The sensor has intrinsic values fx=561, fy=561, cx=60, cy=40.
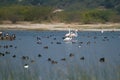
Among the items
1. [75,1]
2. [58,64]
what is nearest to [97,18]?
[75,1]

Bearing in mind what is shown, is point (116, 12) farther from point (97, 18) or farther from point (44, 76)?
point (44, 76)

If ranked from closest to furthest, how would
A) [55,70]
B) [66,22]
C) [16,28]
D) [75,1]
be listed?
[55,70] < [16,28] < [66,22] < [75,1]

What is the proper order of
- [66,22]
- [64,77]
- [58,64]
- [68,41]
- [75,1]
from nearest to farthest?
1. [64,77]
2. [58,64]
3. [68,41]
4. [66,22]
5. [75,1]

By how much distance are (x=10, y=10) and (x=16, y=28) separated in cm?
2463

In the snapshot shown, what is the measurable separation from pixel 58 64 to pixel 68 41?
20.7 m

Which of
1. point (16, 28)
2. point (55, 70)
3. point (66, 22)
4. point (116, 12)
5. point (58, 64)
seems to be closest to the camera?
point (55, 70)

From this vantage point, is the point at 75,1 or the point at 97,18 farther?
the point at 75,1

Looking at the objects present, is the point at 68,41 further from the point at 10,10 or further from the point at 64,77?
the point at 10,10

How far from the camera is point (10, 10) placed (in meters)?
108

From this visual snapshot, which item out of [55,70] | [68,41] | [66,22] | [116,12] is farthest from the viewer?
[116,12]

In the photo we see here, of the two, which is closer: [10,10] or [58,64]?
[58,64]

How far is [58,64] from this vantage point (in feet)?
96.9

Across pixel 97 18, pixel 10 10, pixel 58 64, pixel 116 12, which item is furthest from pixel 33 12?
pixel 58 64

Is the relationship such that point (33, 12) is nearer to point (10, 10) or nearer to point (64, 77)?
point (10, 10)
